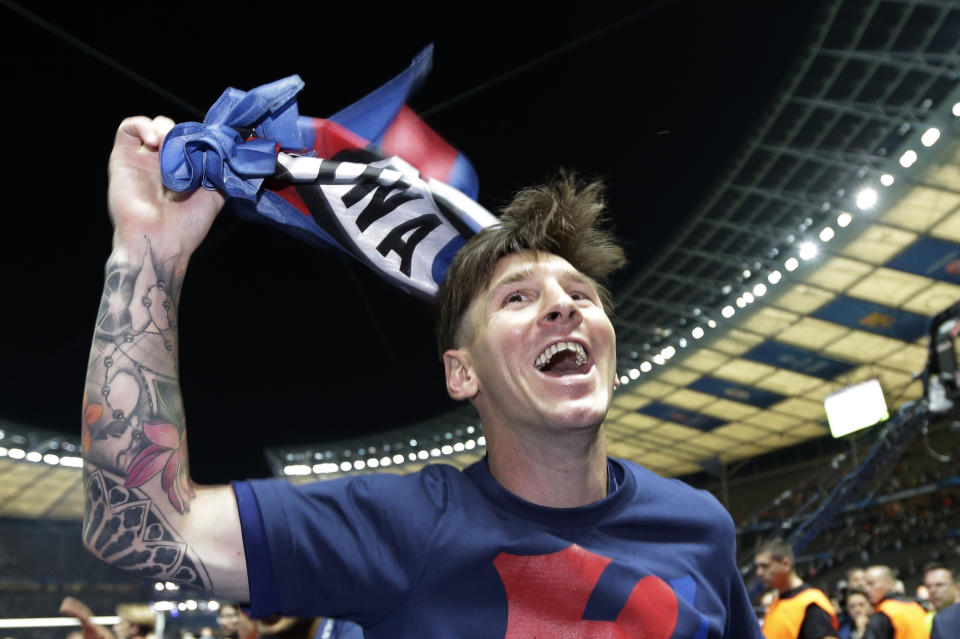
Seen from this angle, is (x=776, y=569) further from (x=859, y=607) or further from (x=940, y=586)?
(x=859, y=607)

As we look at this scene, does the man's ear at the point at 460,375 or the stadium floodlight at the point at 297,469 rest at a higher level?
the stadium floodlight at the point at 297,469

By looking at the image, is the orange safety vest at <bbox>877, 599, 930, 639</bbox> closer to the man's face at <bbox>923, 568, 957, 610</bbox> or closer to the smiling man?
the man's face at <bbox>923, 568, 957, 610</bbox>

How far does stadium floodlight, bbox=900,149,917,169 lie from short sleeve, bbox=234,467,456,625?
18268 millimetres

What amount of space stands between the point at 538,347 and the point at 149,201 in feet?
2.73

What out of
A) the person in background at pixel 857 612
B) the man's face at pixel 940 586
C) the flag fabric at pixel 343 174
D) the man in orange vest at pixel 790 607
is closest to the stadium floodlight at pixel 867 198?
the person in background at pixel 857 612

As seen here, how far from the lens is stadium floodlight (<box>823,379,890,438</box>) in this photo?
21828 millimetres

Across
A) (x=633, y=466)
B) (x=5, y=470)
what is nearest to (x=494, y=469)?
(x=633, y=466)

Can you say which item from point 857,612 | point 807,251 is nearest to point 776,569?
point 857,612

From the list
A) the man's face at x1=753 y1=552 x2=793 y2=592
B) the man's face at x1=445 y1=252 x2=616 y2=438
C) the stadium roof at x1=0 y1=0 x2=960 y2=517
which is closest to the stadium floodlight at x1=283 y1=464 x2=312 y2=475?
the stadium roof at x1=0 y1=0 x2=960 y2=517

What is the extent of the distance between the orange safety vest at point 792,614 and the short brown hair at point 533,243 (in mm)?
5140

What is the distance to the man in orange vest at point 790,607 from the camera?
20.4 feet

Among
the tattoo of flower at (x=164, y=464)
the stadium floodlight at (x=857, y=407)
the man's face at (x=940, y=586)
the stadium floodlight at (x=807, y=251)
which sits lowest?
the tattoo of flower at (x=164, y=464)

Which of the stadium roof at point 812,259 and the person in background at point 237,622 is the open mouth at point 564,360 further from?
the stadium roof at point 812,259

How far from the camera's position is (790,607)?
6418mm
